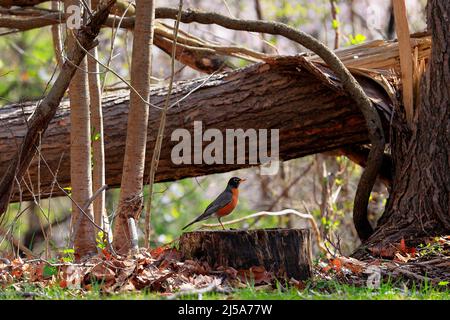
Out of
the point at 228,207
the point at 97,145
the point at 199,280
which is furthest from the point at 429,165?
the point at 97,145

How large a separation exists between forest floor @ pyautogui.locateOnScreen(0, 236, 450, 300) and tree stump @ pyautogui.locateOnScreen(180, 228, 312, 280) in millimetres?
57

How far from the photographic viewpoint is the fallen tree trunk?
6.92 m

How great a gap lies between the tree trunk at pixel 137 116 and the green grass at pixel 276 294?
4.03ft

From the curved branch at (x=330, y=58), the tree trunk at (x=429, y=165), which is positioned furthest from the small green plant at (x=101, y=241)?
the curved branch at (x=330, y=58)

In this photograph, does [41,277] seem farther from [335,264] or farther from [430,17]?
[430,17]

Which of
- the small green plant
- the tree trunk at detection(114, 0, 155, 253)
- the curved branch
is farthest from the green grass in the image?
the curved branch

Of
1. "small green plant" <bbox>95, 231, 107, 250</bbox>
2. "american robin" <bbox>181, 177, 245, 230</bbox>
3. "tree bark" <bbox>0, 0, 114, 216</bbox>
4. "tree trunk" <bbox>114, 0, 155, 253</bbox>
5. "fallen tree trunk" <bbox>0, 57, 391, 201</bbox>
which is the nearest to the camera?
"tree bark" <bbox>0, 0, 114, 216</bbox>

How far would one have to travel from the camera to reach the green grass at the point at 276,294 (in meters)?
4.04

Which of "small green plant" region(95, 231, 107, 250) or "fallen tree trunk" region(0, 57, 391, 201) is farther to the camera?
"fallen tree trunk" region(0, 57, 391, 201)

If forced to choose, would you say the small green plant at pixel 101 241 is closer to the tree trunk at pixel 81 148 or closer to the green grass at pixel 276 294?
the tree trunk at pixel 81 148

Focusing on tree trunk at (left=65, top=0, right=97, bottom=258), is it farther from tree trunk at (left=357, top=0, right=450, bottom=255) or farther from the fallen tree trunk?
tree trunk at (left=357, top=0, right=450, bottom=255)

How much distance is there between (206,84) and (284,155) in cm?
103

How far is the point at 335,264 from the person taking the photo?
→ 5.32m
